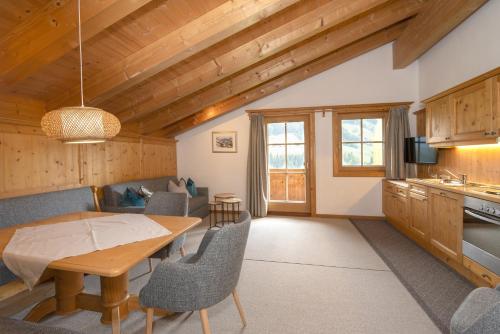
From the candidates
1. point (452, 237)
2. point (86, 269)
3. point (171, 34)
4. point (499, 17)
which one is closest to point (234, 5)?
point (171, 34)

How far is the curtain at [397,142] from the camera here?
449cm

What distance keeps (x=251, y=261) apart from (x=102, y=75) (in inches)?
105

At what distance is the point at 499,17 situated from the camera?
268cm

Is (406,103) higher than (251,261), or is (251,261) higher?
(406,103)

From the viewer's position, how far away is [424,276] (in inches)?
101

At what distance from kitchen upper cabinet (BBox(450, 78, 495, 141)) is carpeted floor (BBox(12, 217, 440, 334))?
165 centimetres

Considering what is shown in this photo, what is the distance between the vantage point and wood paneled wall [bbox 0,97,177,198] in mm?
2627

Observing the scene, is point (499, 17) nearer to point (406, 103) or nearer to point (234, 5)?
point (406, 103)

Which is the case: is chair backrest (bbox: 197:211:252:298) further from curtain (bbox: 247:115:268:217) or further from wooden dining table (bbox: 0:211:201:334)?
curtain (bbox: 247:115:268:217)

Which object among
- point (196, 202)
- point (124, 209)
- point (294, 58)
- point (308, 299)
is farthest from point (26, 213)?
point (294, 58)

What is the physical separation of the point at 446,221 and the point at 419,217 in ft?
1.99

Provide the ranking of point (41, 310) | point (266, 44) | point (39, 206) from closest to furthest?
point (41, 310)
point (39, 206)
point (266, 44)

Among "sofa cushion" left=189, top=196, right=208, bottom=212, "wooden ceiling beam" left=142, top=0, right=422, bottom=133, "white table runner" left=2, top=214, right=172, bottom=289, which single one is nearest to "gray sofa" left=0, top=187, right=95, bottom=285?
"white table runner" left=2, top=214, right=172, bottom=289

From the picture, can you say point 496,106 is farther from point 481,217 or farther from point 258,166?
point 258,166
